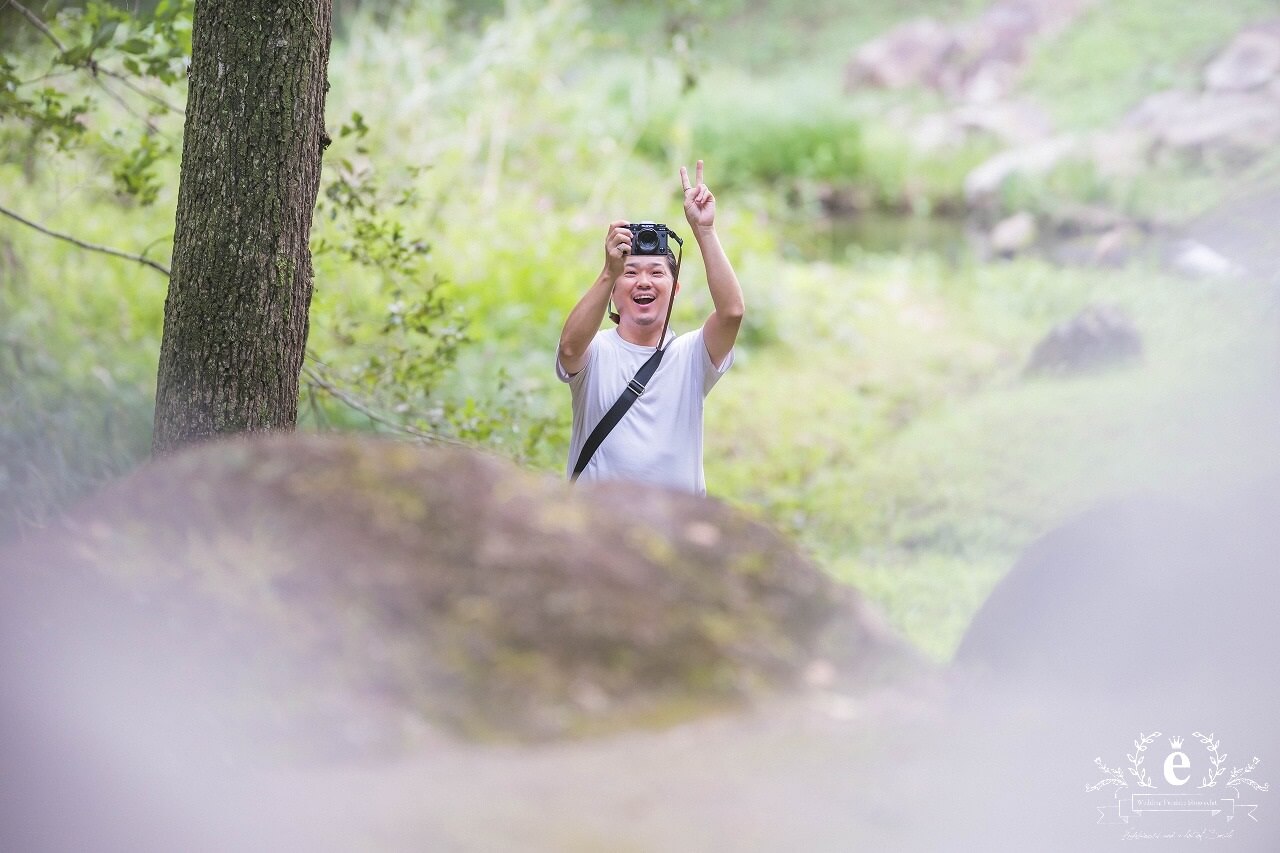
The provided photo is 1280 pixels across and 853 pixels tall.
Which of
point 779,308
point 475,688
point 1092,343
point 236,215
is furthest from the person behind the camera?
point 779,308

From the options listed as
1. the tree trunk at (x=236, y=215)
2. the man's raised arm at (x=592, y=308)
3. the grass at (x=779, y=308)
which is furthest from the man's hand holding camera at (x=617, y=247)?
the grass at (x=779, y=308)

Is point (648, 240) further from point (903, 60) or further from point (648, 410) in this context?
point (903, 60)

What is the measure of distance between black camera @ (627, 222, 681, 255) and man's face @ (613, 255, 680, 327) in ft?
0.04

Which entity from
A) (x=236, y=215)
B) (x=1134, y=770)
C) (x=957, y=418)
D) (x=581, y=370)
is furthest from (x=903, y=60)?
(x=1134, y=770)

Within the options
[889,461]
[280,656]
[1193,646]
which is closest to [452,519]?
[280,656]

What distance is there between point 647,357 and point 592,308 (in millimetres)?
219

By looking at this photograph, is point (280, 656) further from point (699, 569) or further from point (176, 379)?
point (176, 379)

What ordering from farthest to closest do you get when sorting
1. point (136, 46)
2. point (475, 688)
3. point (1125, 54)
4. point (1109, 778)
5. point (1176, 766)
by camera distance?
point (1125, 54) → point (136, 46) → point (1176, 766) → point (1109, 778) → point (475, 688)

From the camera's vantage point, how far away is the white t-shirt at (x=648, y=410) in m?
2.60

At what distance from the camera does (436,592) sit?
1562 mm

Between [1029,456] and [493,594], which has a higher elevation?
[1029,456]

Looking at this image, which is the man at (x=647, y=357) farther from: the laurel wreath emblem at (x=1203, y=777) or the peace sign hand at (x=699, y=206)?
the laurel wreath emblem at (x=1203, y=777)

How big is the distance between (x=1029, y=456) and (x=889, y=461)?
67 centimetres

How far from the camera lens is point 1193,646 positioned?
206 centimetres
